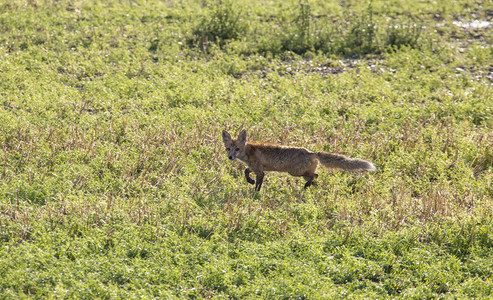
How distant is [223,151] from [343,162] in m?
2.53

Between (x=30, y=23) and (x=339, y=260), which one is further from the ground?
(x=30, y=23)

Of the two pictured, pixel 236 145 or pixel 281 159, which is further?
pixel 236 145

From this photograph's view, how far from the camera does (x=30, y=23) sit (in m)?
17.9

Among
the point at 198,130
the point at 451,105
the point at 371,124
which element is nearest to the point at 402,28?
the point at 451,105

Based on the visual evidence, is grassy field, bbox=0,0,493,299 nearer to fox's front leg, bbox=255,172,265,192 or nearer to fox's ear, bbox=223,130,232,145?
fox's front leg, bbox=255,172,265,192

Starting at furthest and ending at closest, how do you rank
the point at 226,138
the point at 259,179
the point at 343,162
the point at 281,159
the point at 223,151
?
the point at 223,151, the point at 226,138, the point at 259,179, the point at 281,159, the point at 343,162

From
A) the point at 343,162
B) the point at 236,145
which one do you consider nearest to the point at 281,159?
the point at 236,145

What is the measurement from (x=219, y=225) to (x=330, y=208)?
2.05m

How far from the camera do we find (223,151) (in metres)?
12.1

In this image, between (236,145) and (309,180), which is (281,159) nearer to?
(309,180)

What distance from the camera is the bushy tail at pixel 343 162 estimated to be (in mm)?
10633

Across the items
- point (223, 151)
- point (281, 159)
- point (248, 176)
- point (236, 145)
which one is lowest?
point (248, 176)

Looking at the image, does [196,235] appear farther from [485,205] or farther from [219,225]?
[485,205]

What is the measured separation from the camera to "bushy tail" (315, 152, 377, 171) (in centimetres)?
1063
